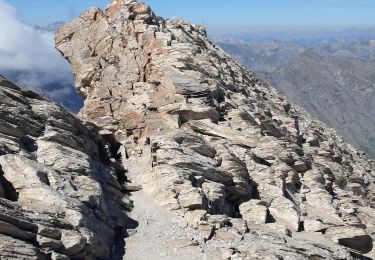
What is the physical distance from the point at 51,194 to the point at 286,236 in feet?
78.2

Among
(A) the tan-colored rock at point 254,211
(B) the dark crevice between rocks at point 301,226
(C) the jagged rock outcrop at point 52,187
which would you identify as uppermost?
(C) the jagged rock outcrop at point 52,187

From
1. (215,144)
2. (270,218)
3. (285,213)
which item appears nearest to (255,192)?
(285,213)

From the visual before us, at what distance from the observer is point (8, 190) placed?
42.4 metres

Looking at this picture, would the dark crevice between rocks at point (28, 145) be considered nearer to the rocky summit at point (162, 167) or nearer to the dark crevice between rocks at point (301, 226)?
the rocky summit at point (162, 167)

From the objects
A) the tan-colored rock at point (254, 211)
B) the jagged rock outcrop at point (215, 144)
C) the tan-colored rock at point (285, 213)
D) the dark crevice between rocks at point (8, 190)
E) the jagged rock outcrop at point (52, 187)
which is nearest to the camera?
the jagged rock outcrop at point (52, 187)

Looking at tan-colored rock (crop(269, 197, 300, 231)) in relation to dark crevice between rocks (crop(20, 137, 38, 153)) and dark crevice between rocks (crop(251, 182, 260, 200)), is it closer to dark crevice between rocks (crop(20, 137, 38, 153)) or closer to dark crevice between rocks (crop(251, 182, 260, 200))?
dark crevice between rocks (crop(251, 182, 260, 200))

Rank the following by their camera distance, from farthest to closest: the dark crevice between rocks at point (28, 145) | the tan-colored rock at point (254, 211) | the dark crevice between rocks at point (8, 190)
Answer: the tan-colored rock at point (254, 211)
the dark crevice between rocks at point (28, 145)
the dark crevice between rocks at point (8, 190)

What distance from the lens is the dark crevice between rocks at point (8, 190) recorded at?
41.8 meters

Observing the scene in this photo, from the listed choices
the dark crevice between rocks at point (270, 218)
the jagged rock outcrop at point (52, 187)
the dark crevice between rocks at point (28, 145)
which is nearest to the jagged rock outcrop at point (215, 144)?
the dark crevice between rocks at point (270, 218)

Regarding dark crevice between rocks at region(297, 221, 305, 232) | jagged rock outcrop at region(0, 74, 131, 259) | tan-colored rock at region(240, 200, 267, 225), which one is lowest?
dark crevice between rocks at region(297, 221, 305, 232)

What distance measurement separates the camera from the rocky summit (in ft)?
143

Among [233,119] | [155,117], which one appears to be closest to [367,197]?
[233,119]

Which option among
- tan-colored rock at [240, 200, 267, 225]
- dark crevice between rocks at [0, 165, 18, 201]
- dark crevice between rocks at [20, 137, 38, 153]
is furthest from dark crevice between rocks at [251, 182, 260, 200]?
dark crevice between rocks at [0, 165, 18, 201]

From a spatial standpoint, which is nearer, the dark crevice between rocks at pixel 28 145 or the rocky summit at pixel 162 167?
the rocky summit at pixel 162 167
